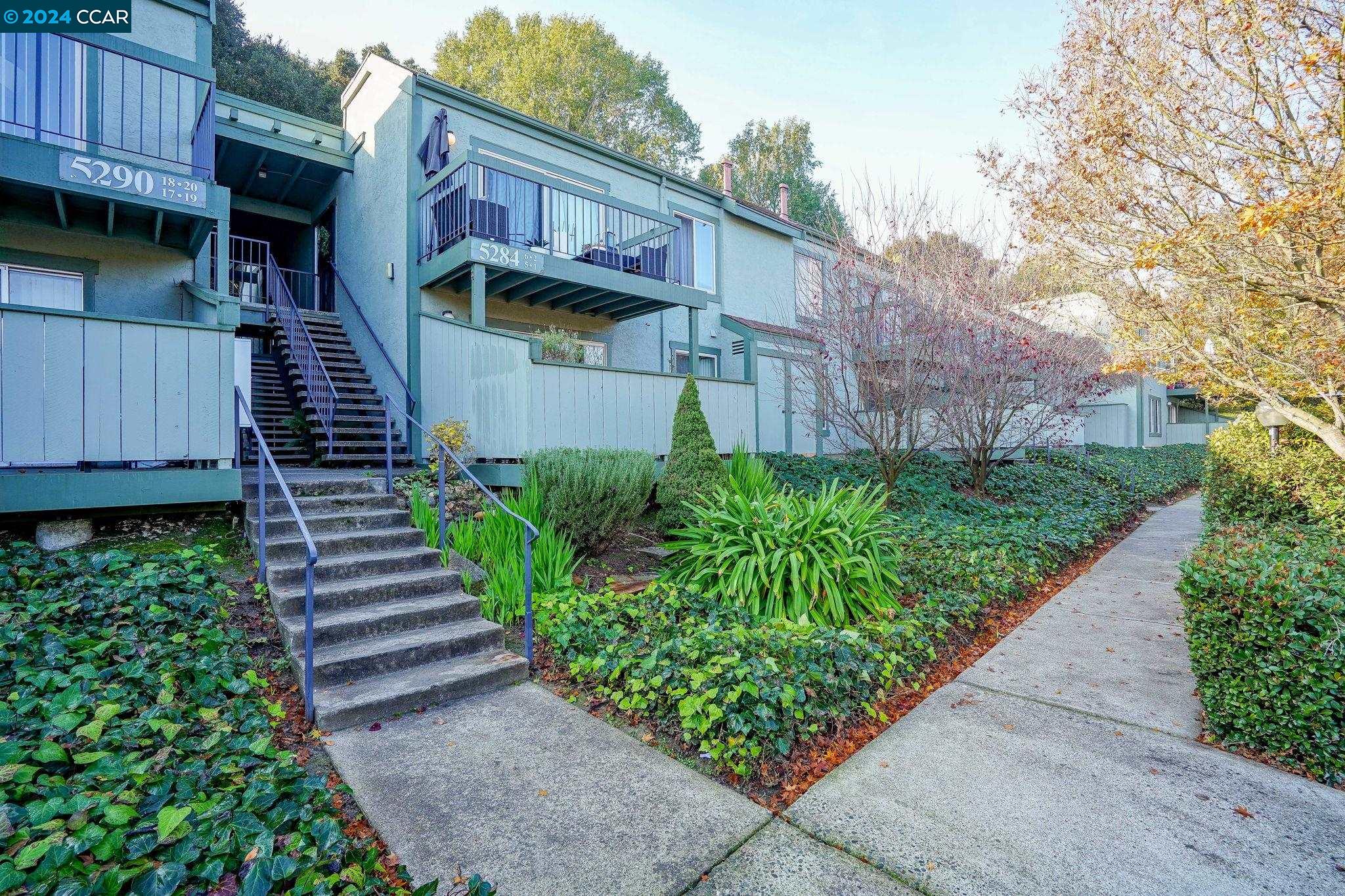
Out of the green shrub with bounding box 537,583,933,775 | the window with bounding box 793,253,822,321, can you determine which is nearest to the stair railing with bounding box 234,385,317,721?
the green shrub with bounding box 537,583,933,775

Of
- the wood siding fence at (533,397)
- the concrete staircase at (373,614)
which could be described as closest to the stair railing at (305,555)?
the concrete staircase at (373,614)

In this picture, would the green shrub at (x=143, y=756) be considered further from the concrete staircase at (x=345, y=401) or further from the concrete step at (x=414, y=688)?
the concrete staircase at (x=345, y=401)

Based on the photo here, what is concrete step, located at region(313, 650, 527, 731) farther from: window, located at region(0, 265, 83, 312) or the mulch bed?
window, located at region(0, 265, 83, 312)

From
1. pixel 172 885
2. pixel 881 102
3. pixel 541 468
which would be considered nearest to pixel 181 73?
pixel 541 468

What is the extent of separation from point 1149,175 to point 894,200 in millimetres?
3481

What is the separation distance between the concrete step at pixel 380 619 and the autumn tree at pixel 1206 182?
18.6ft

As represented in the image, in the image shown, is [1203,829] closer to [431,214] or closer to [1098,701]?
[1098,701]

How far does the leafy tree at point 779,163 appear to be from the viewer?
96.1 feet

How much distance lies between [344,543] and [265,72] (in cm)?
2091

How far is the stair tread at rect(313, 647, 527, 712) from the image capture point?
12.0ft

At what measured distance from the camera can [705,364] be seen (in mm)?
12711

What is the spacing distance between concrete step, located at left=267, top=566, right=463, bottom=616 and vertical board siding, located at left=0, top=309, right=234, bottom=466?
1.47 metres

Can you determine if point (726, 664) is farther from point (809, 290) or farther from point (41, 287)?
point (41, 287)

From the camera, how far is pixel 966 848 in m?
2.46
